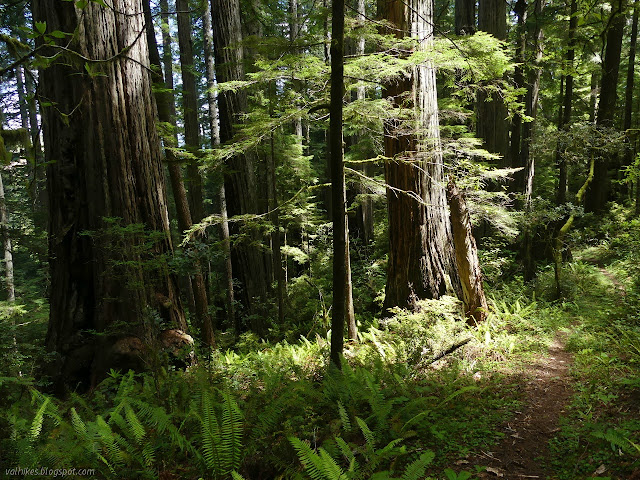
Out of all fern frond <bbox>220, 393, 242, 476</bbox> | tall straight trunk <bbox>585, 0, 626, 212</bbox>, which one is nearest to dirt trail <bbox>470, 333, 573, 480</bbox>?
fern frond <bbox>220, 393, 242, 476</bbox>

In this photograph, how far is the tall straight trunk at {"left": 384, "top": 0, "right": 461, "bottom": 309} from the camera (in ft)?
20.8

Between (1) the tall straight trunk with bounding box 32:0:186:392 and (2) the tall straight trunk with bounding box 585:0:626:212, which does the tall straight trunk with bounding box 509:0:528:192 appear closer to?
(2) the tall straight trunk with bounding box 585:0:626:212

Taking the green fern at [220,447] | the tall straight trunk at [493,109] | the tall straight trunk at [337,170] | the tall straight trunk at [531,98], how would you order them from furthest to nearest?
the tall straight trunk at [493,109] < the tall straight trunk at [531,98] < the tall straight trunk at [337,170] < the green fern at [220,447]

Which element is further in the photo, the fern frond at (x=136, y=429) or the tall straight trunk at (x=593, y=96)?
the tall straight trunk at (x=593, y=96)

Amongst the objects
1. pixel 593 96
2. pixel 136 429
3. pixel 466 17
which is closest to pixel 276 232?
pixel 136 429

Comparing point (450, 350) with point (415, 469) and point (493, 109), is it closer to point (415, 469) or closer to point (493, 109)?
point (415, 469)

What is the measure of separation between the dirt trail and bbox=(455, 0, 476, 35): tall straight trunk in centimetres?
966

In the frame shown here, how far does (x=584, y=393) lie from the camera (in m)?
4.11

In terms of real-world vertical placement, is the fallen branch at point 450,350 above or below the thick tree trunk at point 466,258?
below

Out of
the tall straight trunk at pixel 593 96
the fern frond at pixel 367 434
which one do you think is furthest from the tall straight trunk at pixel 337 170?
the tall straight trunk at pixel 593 96

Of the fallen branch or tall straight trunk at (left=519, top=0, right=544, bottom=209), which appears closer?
the fallen branch

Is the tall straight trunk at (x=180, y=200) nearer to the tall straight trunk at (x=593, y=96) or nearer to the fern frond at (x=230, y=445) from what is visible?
the fern frond at (x=230, y=445)

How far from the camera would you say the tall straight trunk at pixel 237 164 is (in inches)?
335

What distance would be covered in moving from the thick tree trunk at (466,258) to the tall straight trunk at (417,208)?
1.15ft
